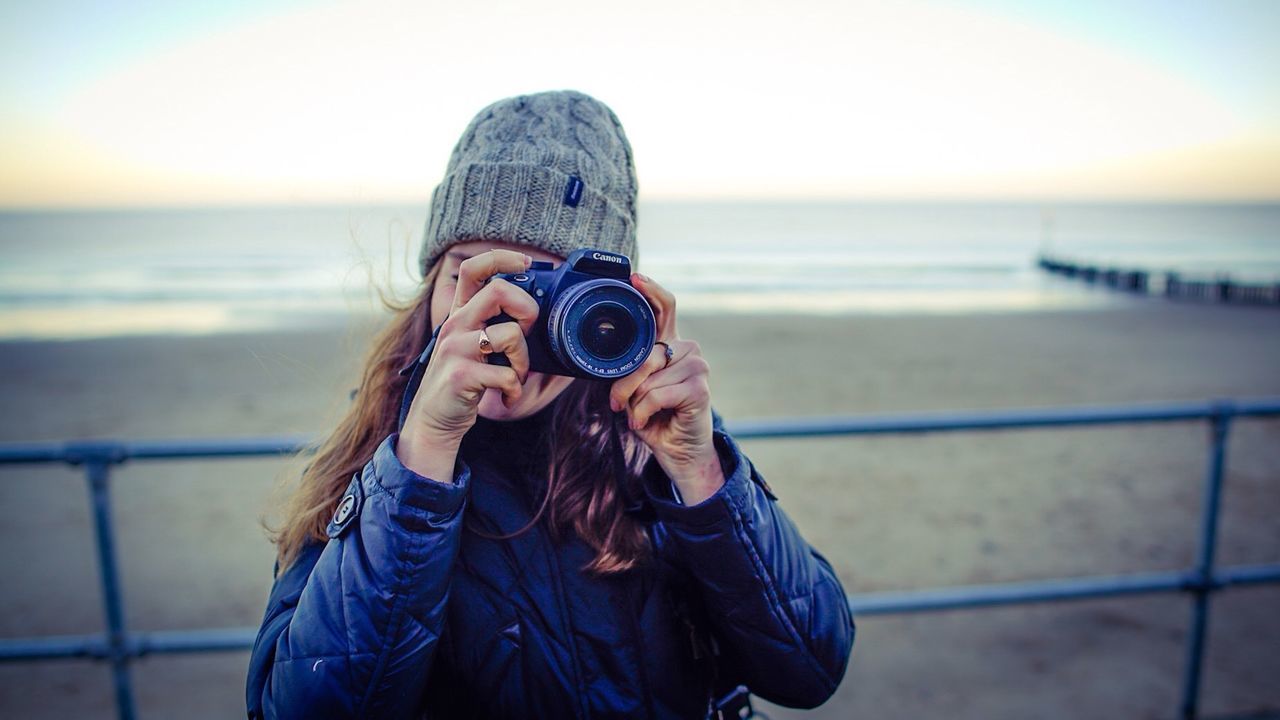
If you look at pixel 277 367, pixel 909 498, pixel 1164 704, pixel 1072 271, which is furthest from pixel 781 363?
pixel 1072 271

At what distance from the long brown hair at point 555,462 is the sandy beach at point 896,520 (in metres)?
0.12

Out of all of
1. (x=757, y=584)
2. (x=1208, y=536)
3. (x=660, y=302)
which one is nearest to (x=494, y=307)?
(x=660, y=302)

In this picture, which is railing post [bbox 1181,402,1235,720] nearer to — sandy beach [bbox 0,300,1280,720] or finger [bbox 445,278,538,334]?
sandy beach [bbox 0,300,1280,720]

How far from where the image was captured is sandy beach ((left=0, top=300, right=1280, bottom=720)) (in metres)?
3.00

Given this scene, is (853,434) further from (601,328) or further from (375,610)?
(375,610)

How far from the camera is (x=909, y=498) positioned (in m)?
5.05

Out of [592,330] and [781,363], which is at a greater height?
[592,330]

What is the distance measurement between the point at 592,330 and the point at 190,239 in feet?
151

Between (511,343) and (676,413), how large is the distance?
0.28 metres

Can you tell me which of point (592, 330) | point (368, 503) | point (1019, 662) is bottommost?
point (1019, 662)

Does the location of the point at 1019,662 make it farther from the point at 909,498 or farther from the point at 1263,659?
the point at 909,498

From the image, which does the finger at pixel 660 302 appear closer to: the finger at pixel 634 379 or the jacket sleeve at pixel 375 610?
the finger at pixel 634 379

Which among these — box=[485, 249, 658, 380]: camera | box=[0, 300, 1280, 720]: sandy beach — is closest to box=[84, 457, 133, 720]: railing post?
box=[0, 300, 1280, 720]: sandy beach

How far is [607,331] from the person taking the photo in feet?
3.74
